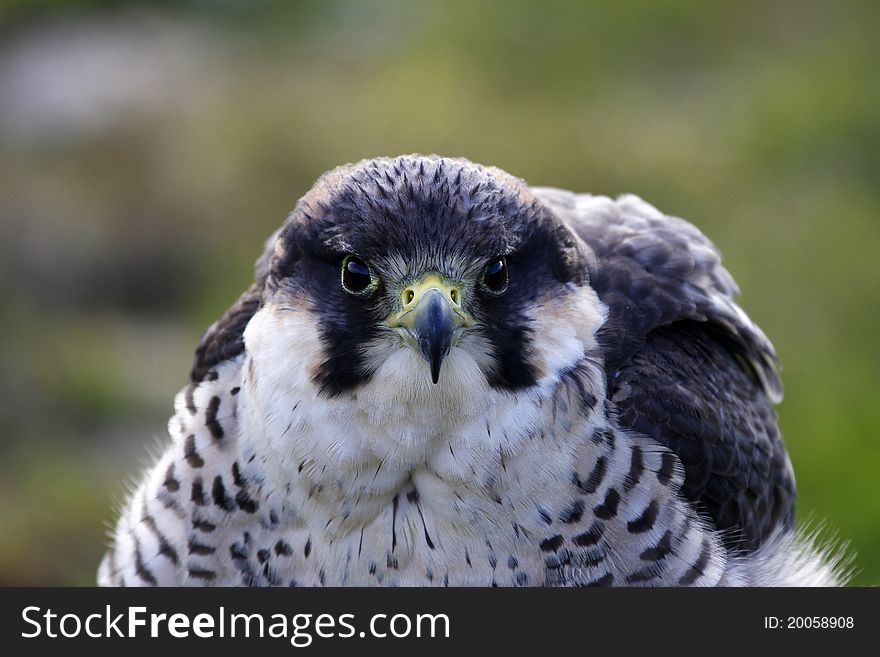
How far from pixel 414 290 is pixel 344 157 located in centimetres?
547

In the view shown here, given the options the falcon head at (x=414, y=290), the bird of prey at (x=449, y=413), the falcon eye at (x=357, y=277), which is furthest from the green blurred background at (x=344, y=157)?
the falcon eye at (x=357, y=277)

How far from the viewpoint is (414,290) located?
3.56 metres

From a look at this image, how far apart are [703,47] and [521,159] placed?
8.68 ft

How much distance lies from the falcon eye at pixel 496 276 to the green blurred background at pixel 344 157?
318cm

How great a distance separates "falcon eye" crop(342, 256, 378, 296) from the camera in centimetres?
361

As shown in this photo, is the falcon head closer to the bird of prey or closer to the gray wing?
the bird of prey

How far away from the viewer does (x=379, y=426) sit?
3.72 metres

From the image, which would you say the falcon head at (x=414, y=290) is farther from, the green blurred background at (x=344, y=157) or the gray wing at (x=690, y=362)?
the green blurred background at (x=344, y=157)

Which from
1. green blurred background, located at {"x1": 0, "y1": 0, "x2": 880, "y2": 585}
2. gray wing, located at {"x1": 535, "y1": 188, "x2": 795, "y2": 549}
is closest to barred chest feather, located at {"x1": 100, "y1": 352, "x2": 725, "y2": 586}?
gray wing, located at {"x1": 535, "y1": 188, "x2": 795, "y2": 549}

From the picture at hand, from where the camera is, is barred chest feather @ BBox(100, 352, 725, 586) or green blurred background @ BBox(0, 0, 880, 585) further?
green blurred background @ BBox(0, 0, 880, 585)

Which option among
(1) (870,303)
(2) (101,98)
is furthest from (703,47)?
(2) (101,98)

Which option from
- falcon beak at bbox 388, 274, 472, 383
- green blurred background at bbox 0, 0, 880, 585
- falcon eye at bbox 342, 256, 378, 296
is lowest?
falcon beak at bbox 388, 274, 472, 383

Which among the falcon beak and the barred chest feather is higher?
the falcon beak

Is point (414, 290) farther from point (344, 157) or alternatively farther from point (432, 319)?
point (344, 157)
